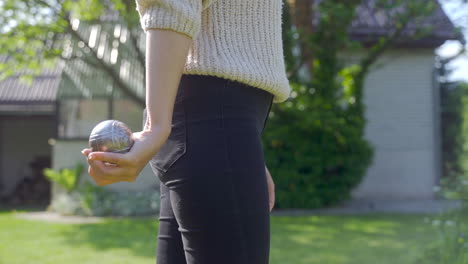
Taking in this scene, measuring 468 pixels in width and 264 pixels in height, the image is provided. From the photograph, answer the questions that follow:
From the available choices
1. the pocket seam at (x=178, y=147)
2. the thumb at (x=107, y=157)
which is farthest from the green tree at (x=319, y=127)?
the thumb at (x=107, y=157)

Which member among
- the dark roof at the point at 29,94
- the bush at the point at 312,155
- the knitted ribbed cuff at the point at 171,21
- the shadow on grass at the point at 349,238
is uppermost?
the dark roof at the point at 29,94

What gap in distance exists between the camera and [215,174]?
122 centimetres

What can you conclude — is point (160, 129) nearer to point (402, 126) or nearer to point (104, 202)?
point (104, 202)

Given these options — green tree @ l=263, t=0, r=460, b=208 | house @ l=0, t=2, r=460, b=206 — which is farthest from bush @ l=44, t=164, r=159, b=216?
green tree @ l=263, t=0, r=460, b=208

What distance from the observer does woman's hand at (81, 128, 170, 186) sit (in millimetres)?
1148

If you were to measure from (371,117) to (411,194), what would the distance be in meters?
Result: 1.78

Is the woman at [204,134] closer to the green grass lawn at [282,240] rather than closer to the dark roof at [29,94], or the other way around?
the green grass lawn at [282,240]

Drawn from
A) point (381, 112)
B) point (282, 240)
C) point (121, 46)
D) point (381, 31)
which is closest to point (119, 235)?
point (282, 240)

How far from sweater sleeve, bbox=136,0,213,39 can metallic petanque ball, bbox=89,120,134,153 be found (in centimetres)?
24

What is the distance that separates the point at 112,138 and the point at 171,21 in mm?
287

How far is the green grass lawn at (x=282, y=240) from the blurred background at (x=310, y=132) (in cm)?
3

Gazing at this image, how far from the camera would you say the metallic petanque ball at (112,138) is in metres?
1.17

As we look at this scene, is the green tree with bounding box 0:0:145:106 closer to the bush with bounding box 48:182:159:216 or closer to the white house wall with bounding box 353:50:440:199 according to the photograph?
the bush with bounding box 48:182:159:216

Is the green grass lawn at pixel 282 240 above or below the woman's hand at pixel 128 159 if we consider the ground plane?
below
